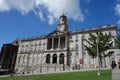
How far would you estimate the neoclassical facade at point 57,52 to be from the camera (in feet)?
207

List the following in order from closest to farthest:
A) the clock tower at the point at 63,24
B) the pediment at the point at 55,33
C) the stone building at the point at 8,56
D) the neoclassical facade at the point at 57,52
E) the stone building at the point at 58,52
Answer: the stone building at the point at 58,52
the neoclassical facade at the point at 57,52
the pediment at the point at 55,33
the clock tower at the point at 63,24
the stone building at the point at 8,56

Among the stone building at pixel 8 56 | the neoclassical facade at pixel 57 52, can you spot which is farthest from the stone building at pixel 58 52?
the stone building at pixel 8 56

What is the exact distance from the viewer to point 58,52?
70.8m

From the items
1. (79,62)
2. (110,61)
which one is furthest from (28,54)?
(110,61)

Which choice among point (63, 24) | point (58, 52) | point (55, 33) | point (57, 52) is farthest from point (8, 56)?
point (63, 24)

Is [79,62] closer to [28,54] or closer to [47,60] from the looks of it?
[47,60]

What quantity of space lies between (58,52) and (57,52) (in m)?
0.61

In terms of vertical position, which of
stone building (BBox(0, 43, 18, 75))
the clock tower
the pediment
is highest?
the clock tower

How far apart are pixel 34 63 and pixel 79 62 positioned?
2128 cm

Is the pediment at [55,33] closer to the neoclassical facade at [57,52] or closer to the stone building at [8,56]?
the neoclassical facade at [57,52]

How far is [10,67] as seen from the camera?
8188 centimetres

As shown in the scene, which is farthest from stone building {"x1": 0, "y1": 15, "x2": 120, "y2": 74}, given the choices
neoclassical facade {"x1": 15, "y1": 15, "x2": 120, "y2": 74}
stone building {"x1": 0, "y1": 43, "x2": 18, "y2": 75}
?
stone building {"x1": 0, "y1": 43, "x2": 18, "y2": 75}

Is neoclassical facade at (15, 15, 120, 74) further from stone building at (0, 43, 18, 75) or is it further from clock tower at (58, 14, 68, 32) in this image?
stone building at (0, 43, 18, 75)

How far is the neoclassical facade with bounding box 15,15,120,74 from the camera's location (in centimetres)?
6312
